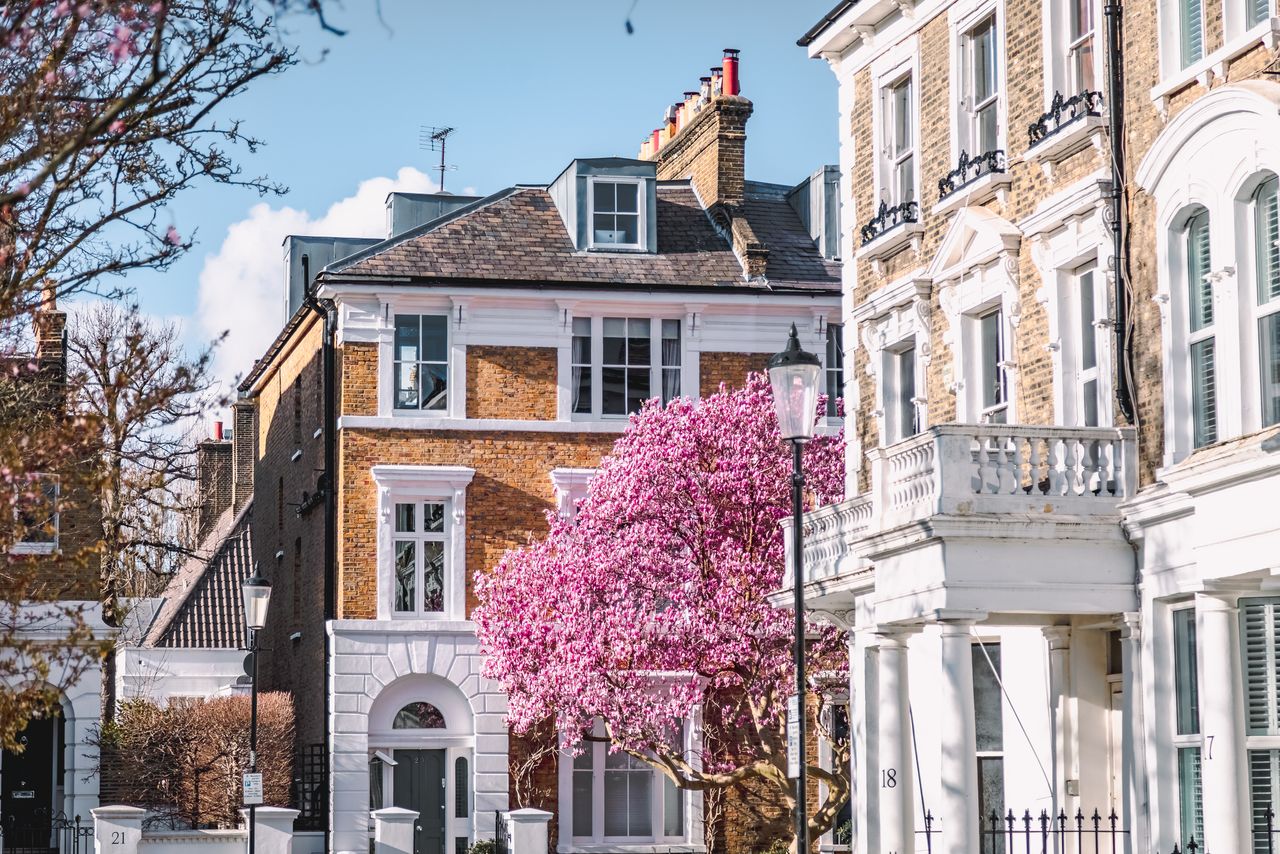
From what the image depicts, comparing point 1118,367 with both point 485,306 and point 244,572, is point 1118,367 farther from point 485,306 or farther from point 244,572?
point 244,572

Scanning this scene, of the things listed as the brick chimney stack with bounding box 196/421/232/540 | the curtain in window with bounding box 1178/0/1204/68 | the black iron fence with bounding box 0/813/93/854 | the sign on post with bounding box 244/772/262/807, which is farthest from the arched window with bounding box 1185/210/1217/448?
the brick chimney stack with bounding box 196/421/232/540

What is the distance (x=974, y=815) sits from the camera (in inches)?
748

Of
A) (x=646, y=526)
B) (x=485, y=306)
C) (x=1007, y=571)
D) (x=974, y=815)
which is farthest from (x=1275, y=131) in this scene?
(x=485, y=306)

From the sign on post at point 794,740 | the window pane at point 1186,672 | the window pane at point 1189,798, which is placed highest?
the window pane at point 1186,672

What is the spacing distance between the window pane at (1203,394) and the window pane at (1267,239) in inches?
34.8

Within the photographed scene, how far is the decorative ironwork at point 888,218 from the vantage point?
2422cm

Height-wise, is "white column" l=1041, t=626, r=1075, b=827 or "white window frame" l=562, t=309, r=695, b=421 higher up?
"white window frame" l=562, t=309, r=695, b=421

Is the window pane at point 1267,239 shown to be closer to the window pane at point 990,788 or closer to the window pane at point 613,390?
the window pane at point 990,788

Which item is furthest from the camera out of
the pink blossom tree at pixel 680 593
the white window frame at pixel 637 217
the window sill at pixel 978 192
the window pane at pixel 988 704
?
the white window frame at pixel 637 217

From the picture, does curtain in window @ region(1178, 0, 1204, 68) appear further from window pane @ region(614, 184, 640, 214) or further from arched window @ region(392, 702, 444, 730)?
arched window @ region(392, 702, 444, 730)

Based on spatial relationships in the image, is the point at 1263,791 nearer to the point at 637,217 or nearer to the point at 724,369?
the point at 724,369

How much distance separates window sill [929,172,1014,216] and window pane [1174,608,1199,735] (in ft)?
18.0

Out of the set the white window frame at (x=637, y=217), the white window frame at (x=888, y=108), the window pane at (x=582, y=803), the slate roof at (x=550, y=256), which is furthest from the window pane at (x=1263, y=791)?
the white window frame at (x=637, y=217)

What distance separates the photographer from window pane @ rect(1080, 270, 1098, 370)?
20.5 m
